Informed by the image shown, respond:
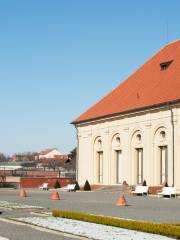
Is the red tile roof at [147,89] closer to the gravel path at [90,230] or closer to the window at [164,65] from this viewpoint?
the window at [164,65]

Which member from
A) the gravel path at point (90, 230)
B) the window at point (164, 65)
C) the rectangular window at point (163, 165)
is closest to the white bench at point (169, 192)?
the rectangular window at point (163, 165)

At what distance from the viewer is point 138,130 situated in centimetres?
4978

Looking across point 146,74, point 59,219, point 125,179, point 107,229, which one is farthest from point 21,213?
point 146,74

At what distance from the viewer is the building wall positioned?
45031 millimetres

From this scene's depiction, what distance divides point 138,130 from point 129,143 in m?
1.88

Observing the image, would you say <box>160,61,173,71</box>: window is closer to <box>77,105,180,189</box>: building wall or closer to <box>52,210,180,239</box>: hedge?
<box>77,105,180,189</box>: building wall

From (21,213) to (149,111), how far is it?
27179mm

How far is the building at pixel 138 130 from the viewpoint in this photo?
45.1 meters

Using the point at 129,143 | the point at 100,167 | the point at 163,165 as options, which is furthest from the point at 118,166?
the point at 163,165

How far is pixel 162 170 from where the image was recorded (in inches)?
1832

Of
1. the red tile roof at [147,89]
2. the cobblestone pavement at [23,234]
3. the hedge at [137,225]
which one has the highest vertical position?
the red tile roof at [147,89]

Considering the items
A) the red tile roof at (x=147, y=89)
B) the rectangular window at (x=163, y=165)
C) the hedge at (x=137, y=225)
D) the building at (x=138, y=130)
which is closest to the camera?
the hedge at (x=137, y=225)

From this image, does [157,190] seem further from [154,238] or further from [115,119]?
[154,238]

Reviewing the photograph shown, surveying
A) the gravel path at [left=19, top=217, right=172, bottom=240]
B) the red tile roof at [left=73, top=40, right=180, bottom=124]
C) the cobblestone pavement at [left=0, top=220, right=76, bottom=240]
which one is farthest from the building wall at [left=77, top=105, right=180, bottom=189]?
the cobblestone pavement at [left=0, top=220, right=76, bottom=240]
